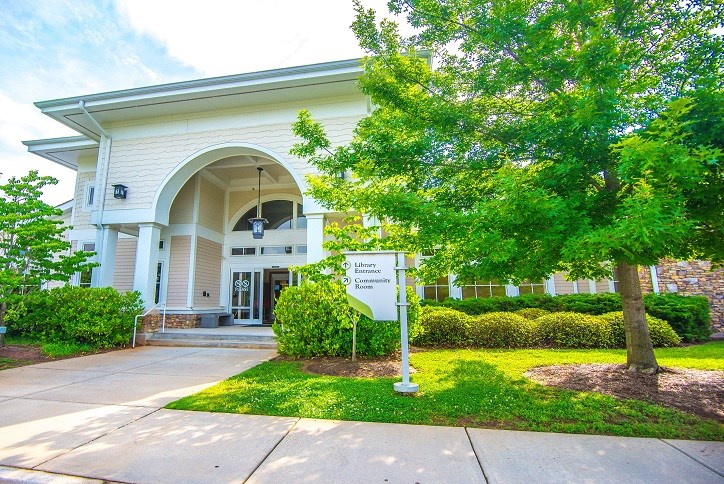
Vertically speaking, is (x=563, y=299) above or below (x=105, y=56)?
below

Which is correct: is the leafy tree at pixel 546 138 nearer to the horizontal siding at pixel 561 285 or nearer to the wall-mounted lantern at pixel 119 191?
the horizontal siding at pixel 561 285

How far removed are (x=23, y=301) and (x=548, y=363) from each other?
12.3 m

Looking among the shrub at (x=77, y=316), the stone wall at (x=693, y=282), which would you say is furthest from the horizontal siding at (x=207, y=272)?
the stone wall at (x=693, y=282)

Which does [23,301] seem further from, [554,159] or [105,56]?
[554,159]

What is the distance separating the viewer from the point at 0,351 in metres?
7.91

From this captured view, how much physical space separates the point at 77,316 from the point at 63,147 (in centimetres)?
812

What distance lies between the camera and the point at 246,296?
14289mm

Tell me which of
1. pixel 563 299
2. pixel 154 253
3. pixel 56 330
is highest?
pixel 154 253

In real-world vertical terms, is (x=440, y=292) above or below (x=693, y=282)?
below

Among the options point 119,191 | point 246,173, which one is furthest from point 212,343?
point 246,173

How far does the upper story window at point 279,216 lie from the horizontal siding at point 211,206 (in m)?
0.78

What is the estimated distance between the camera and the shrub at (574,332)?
822cm

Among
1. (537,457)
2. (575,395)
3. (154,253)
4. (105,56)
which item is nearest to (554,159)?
(575,395)

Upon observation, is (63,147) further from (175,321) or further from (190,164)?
(175,321)
